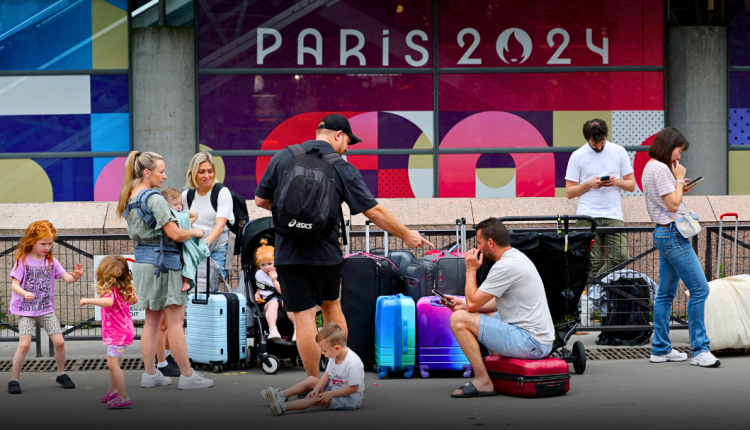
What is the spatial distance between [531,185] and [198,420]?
7739mm

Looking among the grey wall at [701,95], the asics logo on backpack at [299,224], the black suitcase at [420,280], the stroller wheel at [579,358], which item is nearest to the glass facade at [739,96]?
the grey wall at [701,95]

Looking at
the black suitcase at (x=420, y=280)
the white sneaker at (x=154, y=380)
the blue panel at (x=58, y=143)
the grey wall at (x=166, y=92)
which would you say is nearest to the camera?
the white sneaker at (x=154, y=380)

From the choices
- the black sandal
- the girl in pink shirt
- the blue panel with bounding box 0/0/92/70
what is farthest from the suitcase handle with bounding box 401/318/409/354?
the blue panel with bounding box 0/0/92/70

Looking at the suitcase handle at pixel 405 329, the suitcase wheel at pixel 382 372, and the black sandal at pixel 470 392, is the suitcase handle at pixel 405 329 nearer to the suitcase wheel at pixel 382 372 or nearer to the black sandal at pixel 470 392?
the suitcase wheel at pixel 382 372

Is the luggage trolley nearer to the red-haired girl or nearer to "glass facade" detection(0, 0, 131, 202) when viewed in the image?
the red-haired girl

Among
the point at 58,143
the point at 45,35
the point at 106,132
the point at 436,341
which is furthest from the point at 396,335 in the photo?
the point at 45,35

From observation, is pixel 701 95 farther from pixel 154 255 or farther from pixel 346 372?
pixel 154 255

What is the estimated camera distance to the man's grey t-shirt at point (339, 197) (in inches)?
226

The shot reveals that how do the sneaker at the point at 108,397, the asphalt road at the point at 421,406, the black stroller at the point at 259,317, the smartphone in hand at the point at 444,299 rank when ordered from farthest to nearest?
1. the black stroller at the point at 259,317
2. the smartphone in hand at the point at 444,299
3. the sneaker at the point at 108,397
4. the asphalt road at the point at 421,406

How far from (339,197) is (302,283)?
67cm

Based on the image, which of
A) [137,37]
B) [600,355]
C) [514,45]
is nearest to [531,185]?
[514,45]

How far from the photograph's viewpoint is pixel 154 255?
647 cm

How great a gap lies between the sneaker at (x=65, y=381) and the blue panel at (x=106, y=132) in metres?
5.67

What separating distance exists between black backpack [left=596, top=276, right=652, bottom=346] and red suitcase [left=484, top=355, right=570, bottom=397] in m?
2.28
